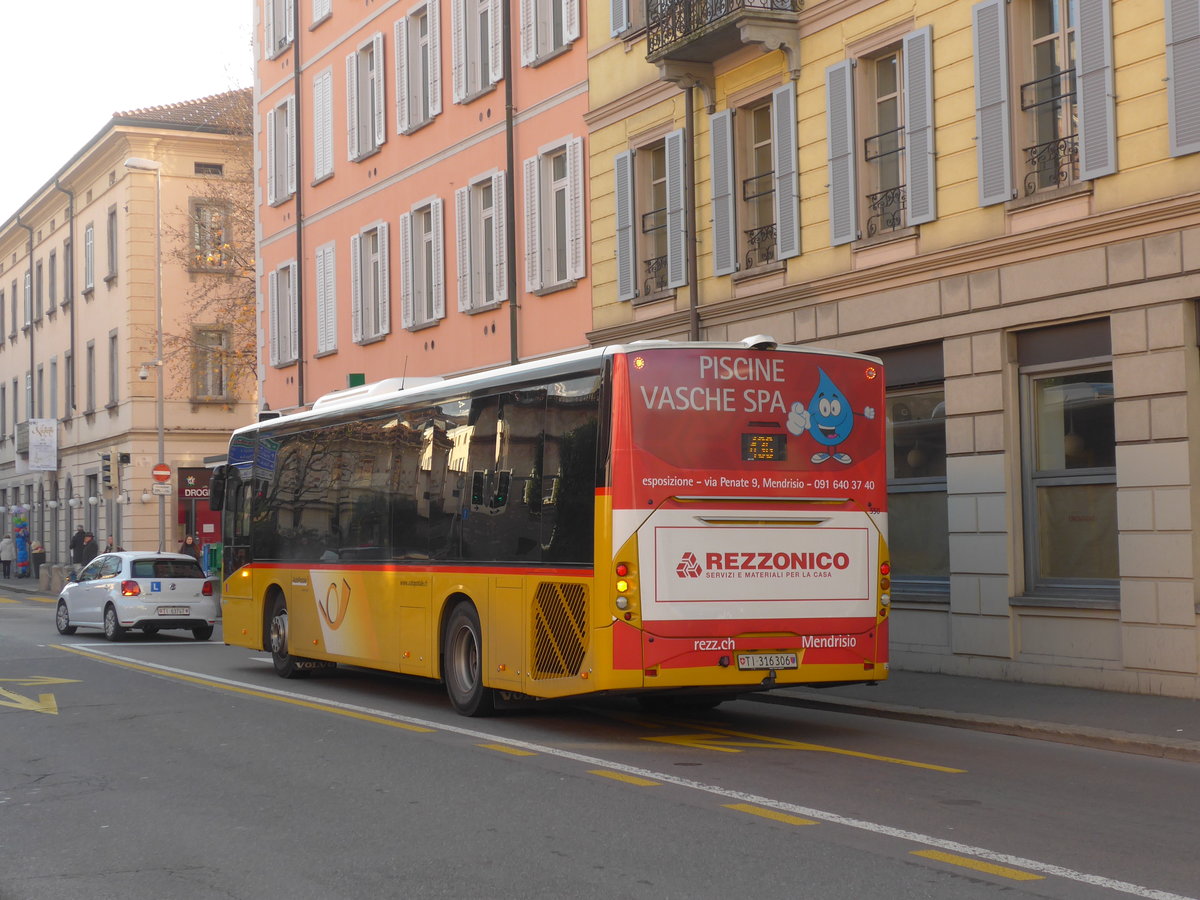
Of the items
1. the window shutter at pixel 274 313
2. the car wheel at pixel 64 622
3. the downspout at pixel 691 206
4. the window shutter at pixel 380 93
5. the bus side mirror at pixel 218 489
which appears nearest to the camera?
the bus side mirror at pixel 218 489

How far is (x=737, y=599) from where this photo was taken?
497 inches

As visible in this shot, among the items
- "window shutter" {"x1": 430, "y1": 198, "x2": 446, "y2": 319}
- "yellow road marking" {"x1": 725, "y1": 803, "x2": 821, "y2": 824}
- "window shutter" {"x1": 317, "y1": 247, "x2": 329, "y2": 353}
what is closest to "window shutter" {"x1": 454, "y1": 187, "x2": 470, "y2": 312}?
"window shutter" {"x1": 430, "y1": 198, "x2": 446, "y2": 319}

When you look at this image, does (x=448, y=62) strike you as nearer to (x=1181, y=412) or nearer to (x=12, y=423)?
(x=1181, y=412)

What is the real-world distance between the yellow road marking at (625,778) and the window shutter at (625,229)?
45.2 ft

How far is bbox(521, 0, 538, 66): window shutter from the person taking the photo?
27.2 m

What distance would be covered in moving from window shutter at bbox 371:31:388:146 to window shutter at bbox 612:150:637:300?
397 inches

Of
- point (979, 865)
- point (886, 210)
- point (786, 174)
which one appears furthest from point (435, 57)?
point (979, 865)

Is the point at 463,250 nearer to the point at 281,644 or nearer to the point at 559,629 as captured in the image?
the point at 281,644

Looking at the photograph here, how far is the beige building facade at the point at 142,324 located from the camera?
5375 centimetres

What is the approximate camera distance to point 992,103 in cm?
1734

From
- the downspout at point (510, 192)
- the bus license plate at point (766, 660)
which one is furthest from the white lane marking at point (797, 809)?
the downspout at point (510, 192)

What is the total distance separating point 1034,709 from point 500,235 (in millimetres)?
15894

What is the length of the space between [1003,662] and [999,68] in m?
6.23

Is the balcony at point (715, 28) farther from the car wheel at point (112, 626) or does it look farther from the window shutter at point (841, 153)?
the car wheel at point (112, 626)
